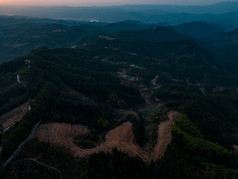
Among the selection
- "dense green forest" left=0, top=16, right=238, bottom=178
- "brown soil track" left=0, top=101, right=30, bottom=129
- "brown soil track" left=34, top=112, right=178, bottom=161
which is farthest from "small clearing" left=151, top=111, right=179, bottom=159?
"brown soil track" left=0, top=101, right=30, bottom=129

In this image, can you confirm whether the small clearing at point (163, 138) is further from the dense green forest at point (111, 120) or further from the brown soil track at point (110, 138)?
the dense green forest at point (111, 120)

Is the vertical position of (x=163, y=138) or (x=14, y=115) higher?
(x=14, y=115)

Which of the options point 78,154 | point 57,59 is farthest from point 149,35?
point 78,154

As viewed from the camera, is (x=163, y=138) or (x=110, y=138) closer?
(x=163, y=138)

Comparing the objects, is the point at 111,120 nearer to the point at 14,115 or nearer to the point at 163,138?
the point at 163,138

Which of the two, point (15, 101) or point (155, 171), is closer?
point (155, 171)

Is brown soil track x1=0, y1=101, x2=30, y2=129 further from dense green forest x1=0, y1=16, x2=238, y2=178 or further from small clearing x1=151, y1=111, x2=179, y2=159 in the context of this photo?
small clearing x1=151, y1=111, x2=179, y2=159

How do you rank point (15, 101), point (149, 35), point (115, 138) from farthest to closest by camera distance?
1. point (149, 35)
2. point (15, 101)
3. point (115, 138)

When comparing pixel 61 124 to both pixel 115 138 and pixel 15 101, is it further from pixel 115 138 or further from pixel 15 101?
pixel 15 101

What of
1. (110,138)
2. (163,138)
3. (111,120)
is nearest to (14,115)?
(111,120)
